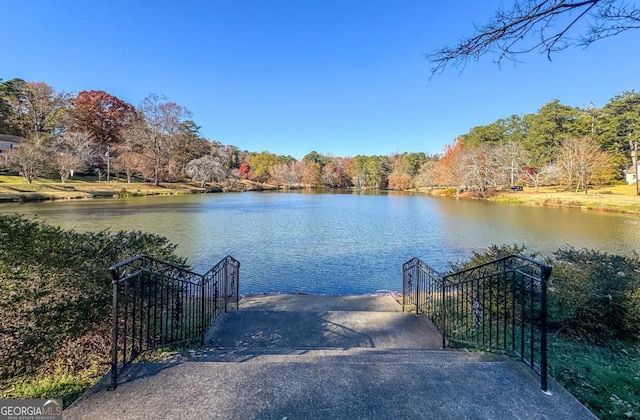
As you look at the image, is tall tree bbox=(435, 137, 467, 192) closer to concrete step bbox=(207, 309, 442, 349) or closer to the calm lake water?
the calm lake water

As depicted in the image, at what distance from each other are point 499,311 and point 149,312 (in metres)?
4.02

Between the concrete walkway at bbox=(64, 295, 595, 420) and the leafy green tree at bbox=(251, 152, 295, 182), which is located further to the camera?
the leafy green tree at bbox=(251, 152, 295, 182)

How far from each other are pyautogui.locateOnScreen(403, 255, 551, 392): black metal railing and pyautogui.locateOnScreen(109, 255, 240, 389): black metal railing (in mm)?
2845

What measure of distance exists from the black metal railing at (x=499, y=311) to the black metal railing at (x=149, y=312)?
284 centimetres

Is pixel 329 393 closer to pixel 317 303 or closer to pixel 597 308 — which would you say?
pixel 597 308

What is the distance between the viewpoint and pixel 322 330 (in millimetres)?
4539

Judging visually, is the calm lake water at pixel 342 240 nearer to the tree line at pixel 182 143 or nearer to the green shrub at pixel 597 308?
the green shrub at pixel 597 308

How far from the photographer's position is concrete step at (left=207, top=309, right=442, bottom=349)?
13.8ft

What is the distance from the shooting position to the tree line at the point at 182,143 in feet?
127

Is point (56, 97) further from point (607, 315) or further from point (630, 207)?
point (630, 207)

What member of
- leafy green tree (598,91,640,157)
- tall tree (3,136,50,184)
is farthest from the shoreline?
leafy green tree (598,91,640,157)

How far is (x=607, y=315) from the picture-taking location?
3.74 metres

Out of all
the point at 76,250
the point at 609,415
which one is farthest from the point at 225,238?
the point at 609,415

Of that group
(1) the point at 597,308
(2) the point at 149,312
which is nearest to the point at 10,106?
(2) the point at 149,312
